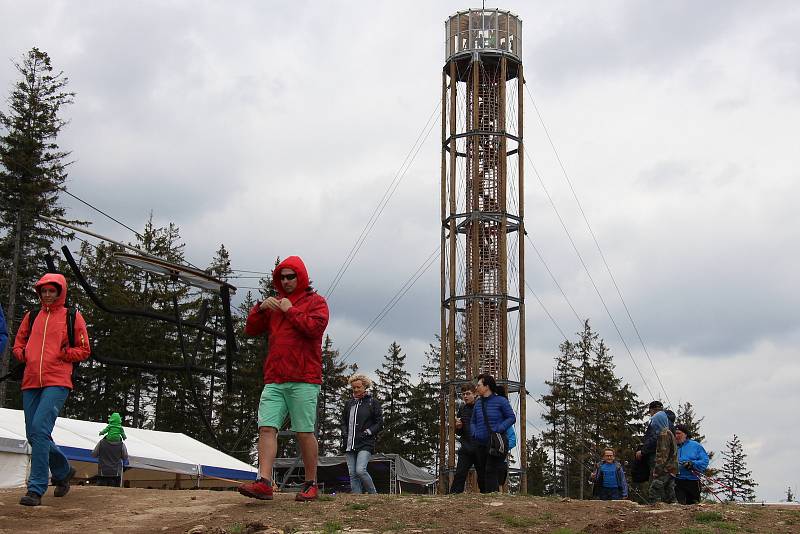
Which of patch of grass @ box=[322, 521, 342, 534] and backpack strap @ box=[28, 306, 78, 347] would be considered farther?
backpack strap @ box=[28, 306, 78, 347]

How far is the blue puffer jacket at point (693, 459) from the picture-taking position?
541 inches

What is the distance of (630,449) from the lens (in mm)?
58469

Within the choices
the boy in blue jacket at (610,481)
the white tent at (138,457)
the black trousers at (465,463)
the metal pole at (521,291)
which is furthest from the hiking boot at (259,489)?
the metal pole at (521,291)

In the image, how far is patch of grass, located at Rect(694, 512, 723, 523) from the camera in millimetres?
8836

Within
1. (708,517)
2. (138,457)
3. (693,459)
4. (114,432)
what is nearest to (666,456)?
(693,459)

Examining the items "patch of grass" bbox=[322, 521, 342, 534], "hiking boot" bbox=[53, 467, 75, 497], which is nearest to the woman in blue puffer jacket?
"patch of grass" bbox=[322, 521, 342, 534]

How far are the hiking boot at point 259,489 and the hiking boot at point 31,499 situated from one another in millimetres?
1879

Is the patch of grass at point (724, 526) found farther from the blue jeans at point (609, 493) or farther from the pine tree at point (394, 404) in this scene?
the pine tree at point (394, 404)

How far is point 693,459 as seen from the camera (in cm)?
1380

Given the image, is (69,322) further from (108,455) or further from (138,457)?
(138,457)

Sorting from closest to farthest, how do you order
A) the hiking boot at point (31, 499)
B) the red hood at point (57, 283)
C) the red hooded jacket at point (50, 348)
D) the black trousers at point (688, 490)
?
the hiking boot at point (31, 499), the red hooded jacket at point (50, 348), the red hood at point (57, 283), the black trousers at point (688, 490)

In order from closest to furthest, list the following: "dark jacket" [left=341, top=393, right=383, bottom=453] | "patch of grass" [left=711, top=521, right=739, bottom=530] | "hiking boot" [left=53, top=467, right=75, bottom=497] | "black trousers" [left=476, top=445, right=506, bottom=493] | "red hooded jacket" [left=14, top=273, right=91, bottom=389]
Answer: "patch of grass" [left=711, top=521, right=739, bottom=530] → "red hooded jacket" [left=14, top=273, right=91, bottom=389] → "hiking boot" [left=53, top=467, right=75, bottom=497] → "black trousers" [left=476, top=445, right=506, bottom=493] → "dark jacket" [left=341, top=393, right=383, bottom=453]

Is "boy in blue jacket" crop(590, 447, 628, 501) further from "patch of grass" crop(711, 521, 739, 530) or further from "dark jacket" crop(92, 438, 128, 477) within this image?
"patch of grass" crop(711, 521, 739, 530)

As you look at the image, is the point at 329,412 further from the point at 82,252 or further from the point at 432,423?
the point at 82,252
